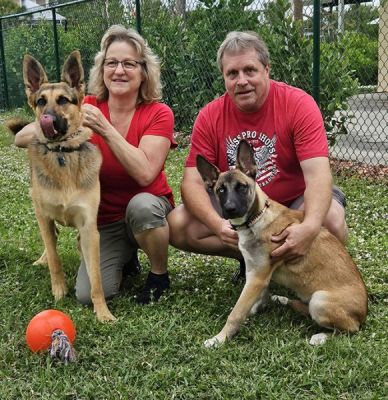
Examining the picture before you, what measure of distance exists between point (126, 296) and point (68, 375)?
1.17m

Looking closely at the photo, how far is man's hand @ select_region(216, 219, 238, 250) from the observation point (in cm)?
355

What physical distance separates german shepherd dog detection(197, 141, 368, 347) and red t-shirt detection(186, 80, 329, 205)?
422 mm

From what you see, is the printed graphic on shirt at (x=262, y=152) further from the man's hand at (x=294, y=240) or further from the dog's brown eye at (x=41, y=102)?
the dog's brown eye at (x=41, y=102)

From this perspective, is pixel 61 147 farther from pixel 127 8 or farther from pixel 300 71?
pixel 127 8

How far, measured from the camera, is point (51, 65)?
1426 centimetres

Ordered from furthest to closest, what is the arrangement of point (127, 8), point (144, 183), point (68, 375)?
point (127, 8), point (144, 183), point (68, 375)

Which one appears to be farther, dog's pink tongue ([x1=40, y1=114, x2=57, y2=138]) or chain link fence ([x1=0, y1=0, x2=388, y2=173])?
chain link fence ([x1=0, y1=0, x2=388, y2=173])

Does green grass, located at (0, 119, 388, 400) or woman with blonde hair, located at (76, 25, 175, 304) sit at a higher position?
woman with blonde hair, located at (76, 25, 175, 304)

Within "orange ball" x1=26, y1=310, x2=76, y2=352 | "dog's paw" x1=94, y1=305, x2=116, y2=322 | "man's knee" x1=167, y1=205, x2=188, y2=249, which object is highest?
"man's knee" x1=167, y1=205, x2=188, y2=249

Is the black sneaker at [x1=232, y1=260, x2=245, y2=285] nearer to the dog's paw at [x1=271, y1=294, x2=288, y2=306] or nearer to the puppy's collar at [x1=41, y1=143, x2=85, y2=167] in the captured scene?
the dog's paw at [x1=271, y1=294, x2=288, y2=306]

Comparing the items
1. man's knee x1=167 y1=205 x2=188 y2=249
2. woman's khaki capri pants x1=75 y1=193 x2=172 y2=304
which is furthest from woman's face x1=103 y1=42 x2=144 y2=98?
man's knee x1=167 y1=205 x2=188 y2=249

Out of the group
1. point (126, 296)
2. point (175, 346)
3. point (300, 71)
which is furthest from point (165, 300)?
point (300, 71)

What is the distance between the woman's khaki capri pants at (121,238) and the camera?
3.77 meters

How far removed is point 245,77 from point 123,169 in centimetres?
106
